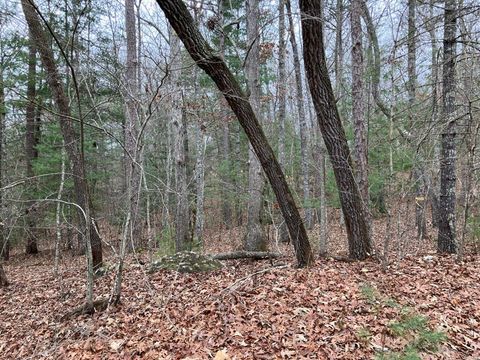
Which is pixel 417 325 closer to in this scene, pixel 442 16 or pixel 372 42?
pixel 442 16

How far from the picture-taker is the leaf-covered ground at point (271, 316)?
3.04m

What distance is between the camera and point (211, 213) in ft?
49.4

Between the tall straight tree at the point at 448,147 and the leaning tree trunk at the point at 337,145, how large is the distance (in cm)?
160

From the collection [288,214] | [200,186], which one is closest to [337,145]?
[288,214]

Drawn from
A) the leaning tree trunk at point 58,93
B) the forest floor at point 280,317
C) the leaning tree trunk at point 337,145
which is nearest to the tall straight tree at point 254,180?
the forest floor at point 280,317

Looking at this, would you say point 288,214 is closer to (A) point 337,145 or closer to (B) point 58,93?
(A) point 337,145

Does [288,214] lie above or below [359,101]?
below

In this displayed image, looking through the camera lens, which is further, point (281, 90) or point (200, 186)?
point (281, 90)

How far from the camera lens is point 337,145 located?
496 cm

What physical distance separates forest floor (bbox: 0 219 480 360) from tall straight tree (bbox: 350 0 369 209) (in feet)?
4.68

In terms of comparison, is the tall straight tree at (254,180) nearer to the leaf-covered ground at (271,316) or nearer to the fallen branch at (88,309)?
the leaf-covered ground at (271,316)

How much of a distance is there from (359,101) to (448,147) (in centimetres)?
171

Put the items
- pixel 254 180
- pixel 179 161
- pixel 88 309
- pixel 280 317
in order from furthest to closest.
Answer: pixel 179 161
pixel 254 180
pixel 88 309
pixel 280 317

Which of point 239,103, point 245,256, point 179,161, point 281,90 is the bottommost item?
point 245,256
